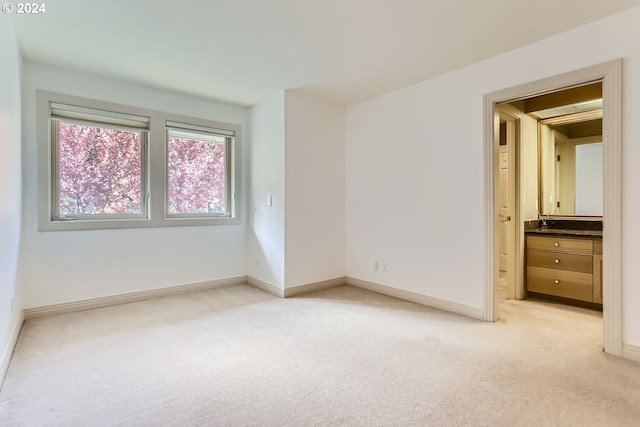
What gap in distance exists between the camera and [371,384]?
1938 mm

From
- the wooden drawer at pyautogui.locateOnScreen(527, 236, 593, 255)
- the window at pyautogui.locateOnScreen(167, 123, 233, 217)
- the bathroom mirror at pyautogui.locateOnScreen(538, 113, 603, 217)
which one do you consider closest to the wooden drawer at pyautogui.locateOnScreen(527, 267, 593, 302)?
the wooden drawer at pyautogui.locateOnScreen(527, 236, 593, 255)

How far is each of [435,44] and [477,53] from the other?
446 millimetres

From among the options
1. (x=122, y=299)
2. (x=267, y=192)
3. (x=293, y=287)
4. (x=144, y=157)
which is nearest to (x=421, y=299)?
(x=293, y=287)

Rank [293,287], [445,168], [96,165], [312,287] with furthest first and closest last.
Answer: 1. [312,287]
2. [293,287]
3. [96,165]
4. [445,168]

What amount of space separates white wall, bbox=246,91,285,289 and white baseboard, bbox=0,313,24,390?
2316 millimetres

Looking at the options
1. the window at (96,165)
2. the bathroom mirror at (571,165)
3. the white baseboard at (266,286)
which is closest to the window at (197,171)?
the window at (96,165)

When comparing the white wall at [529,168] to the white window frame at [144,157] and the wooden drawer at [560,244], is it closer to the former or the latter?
the wooden drawer at [560,244]

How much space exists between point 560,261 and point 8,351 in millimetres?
4912

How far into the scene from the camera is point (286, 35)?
256 centimetres

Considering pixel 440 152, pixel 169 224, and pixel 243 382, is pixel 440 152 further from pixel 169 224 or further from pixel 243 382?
pixel 169 224

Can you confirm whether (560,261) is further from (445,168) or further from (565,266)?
(445,168)

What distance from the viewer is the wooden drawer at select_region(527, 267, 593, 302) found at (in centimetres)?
336

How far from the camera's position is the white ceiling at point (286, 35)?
2.21 meters

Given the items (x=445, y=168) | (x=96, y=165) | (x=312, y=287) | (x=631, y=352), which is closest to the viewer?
(x=631, y=352)
